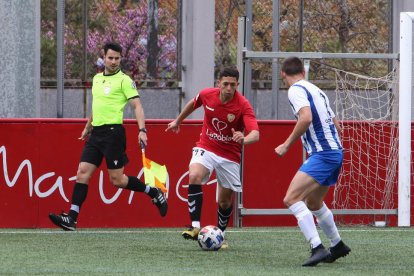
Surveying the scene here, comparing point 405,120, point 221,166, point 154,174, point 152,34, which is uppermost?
point 152,34

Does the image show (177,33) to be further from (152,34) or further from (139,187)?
(139,187)

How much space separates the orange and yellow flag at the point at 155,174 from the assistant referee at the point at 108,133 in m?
0.16

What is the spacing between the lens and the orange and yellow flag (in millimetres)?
13633

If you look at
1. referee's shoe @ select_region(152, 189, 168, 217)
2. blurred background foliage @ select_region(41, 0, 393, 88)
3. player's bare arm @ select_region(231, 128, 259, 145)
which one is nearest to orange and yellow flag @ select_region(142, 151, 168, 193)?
referee's shoe @ select_region(152, 189, 168, 217)

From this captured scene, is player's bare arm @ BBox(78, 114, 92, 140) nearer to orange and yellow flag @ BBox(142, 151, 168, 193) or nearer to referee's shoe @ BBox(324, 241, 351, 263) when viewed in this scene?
orange and yellow flag @ BBox(142, 151, 168, 193)

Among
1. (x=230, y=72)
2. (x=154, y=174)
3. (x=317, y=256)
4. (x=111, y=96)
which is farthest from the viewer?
(x=154, y=174)

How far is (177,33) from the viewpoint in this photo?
19.6 meters

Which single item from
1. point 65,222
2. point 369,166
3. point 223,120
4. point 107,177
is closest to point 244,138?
point 223,120

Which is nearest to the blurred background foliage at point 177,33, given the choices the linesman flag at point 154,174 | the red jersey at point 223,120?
the linesman flag at point 154,174

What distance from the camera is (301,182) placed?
412 inches

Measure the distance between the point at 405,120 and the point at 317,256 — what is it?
5207 mm

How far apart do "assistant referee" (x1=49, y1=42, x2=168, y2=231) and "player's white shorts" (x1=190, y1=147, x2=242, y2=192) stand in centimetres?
114

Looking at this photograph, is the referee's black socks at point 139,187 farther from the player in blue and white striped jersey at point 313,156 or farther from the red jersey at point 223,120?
the player in blue and white striped jersey at point 313,156

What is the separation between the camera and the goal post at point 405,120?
15.1 m
